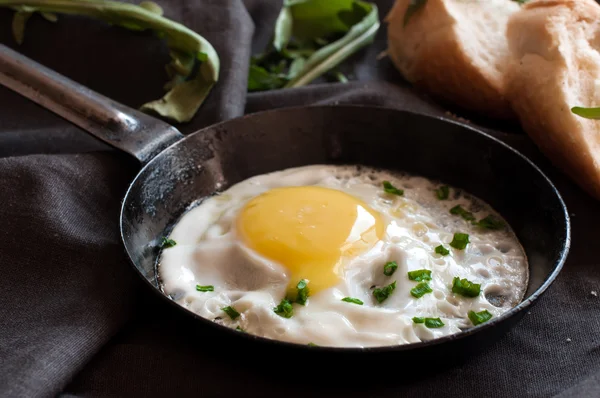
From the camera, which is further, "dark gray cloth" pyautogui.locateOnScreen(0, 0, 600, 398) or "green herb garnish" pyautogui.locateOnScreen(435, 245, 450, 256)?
"green herb garnish" pyautogui.locateOnScreen(435, 245, 450, 256)

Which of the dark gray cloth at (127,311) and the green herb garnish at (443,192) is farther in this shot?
the green herb garnish at (443,192)

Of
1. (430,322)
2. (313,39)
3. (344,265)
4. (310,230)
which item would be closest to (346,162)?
(310,230)

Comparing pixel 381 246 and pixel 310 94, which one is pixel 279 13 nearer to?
pixel 310 94

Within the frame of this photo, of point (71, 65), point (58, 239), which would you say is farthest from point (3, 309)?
point (71, 65)

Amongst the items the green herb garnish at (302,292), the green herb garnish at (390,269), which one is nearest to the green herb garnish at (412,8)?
the green herb garnish at (390,269)

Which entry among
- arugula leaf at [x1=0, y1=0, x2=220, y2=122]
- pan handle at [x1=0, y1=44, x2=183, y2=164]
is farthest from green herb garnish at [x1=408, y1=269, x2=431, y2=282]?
arugula leaf at [x1=0, y1=0, x2=220, y2=122]

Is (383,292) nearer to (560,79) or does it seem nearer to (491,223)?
(491,223)

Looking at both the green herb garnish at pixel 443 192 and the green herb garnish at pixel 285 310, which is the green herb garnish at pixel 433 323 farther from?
the green herb garnish at pixel 443 192

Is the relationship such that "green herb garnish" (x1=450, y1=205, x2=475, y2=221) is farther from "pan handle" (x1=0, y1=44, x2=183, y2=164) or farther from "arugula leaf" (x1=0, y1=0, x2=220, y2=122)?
"arugula leaf" (x1=0, y1=0, x2=220, y2=122)
